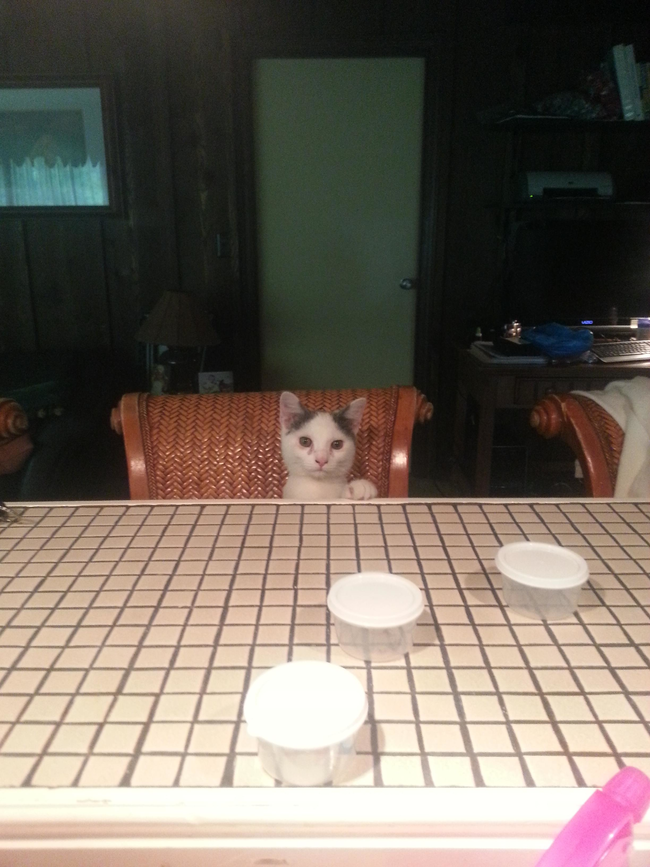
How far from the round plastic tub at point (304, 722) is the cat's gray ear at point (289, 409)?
33.5 inches

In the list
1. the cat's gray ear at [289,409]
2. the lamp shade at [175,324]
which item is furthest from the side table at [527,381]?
the cat's gray ear at [289,409]

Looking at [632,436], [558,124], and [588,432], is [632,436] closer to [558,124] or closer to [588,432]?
[588,432]

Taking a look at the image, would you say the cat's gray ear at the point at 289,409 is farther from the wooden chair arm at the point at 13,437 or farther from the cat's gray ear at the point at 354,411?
the wooden chair arm at the point at 13,437

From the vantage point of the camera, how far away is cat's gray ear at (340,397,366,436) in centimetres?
131

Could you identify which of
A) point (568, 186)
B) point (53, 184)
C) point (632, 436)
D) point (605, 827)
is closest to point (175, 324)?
point (53, 184)

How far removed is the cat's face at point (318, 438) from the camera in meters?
1.29

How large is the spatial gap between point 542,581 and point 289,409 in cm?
78

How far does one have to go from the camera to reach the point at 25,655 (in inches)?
24.5

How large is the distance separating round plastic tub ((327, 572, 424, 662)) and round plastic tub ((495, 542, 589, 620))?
0.12m

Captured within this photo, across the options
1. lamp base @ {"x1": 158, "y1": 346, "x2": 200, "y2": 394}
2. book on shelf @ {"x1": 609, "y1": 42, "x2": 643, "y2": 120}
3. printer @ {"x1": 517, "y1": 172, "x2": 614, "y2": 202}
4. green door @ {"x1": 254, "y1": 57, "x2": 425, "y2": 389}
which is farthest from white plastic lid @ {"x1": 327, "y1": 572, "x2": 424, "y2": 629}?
book on shelf @ {"x1": 609, "y1": 42, "x2": 643, "y2": 120}

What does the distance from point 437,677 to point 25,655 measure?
1.31 ft

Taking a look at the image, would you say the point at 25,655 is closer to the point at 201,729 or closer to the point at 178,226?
the point at 201,729

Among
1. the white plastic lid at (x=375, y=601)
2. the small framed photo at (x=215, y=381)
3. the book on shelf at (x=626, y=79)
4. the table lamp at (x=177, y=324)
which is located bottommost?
the small framed photo at (x=215, y=381)

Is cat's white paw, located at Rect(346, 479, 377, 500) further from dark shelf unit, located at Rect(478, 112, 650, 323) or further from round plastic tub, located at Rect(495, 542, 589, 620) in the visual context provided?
dark shelf unit, located at Rect(478, 112, 650, 323)
